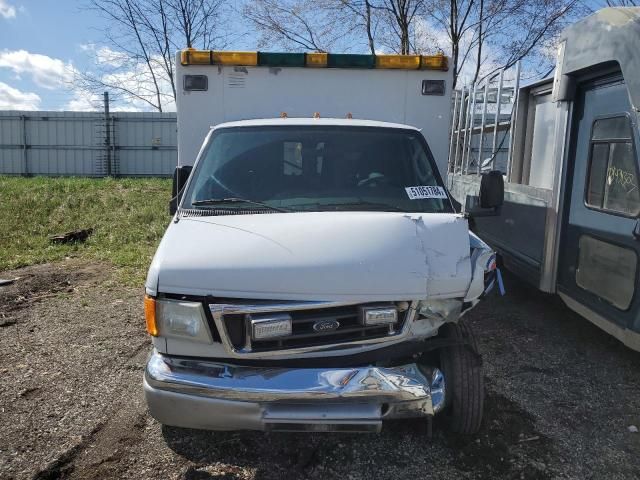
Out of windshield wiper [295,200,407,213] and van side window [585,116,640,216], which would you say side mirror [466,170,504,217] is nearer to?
windshield wiper [295,200,407,213]

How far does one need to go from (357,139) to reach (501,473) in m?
2.33

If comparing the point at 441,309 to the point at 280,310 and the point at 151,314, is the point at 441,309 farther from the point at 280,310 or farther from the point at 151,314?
the point at 151,314

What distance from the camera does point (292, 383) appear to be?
107 inches

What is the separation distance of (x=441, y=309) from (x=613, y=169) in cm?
233

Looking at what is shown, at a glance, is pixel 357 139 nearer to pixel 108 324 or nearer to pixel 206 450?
pixel 206 450

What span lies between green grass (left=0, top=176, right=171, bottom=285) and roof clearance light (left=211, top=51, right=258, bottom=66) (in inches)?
118

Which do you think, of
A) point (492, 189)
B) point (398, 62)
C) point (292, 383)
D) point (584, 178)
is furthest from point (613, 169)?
point (292, 383)

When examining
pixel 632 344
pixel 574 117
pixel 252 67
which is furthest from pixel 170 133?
pixel 632 344

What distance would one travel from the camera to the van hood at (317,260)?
8.94 ft

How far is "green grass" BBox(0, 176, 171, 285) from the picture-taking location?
8236 millimetres

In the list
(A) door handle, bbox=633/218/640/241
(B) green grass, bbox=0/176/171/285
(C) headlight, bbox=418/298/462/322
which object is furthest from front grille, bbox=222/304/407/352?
(B) green grass, bbox=0/176/171/285

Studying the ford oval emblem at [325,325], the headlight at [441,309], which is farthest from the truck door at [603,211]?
the ford oval emblem at [325,325]

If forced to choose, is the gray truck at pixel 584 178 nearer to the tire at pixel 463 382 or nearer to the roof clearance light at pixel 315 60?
the tire at pixel 463 382

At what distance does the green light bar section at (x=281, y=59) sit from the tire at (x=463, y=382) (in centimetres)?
345
